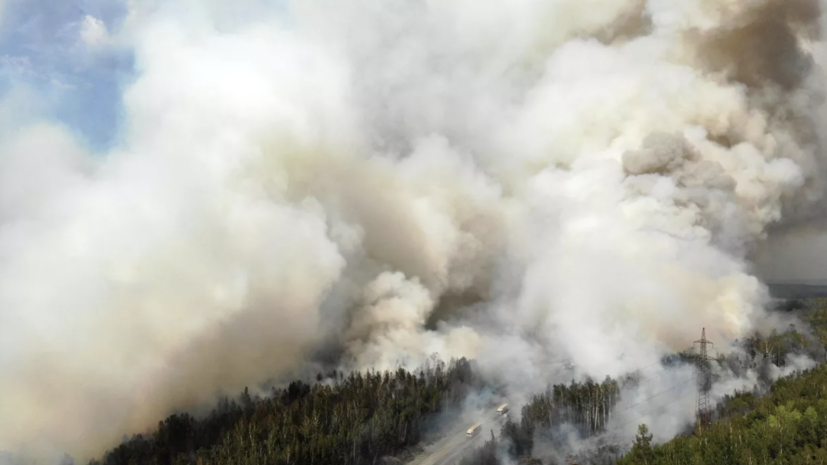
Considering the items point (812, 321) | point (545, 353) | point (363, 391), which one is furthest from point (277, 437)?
point (812, 321)

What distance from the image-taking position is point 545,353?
109 ft

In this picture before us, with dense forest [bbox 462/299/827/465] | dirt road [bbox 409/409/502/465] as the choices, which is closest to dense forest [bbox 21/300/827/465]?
dense forest [bbox 462/299/827/465]

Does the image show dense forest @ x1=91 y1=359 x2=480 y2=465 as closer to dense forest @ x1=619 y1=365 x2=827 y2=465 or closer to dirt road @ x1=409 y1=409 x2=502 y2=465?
dirt road @ x1=409 y1=409 x2=502 y2=465

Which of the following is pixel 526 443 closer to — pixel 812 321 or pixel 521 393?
pixel 521 393

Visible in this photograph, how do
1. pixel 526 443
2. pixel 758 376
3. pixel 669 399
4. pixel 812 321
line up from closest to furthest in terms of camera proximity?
pixel 526 443
pixel 669 399
pixel 758 376
pixel 812 321

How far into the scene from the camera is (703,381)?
94.9 feet

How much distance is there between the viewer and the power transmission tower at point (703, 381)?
25594mm

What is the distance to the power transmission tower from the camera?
25594 millimetres

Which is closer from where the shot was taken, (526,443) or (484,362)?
(526,443)

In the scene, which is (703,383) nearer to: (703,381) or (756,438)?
(703,381)

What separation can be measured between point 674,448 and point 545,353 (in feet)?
41.8

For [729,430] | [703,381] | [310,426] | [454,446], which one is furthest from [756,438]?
[310,426]

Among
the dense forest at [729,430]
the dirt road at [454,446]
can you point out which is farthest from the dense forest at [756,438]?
the dirt road at [454,446]

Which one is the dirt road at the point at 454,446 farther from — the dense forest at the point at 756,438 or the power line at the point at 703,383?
the power line at the point at 703,383
